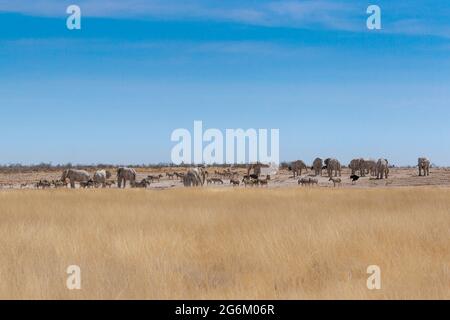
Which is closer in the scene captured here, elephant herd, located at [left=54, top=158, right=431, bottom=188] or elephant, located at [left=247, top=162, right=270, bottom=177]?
elephant herd, located at [left=54, top=158, right=431, bottom=188]

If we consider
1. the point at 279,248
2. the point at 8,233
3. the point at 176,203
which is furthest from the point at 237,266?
the point at 176,203

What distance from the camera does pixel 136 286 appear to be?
7816 millimetres

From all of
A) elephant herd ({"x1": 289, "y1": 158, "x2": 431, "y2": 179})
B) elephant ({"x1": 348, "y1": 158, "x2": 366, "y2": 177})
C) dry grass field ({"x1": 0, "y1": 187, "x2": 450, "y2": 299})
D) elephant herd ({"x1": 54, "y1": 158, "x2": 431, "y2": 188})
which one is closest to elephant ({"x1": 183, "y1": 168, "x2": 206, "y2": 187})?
elephant herd ({"x1": 54, "y1": 158, "x2": 431, "y2": 188})

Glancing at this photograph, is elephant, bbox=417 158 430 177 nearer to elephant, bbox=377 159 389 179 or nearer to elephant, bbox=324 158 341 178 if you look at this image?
elephant, bbox=377 159 389 179

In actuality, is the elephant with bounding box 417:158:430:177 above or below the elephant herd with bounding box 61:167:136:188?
above

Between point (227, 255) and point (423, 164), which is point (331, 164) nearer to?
point (423, 164)

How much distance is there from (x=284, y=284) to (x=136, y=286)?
2.00 m

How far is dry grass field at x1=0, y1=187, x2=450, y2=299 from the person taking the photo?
7.57 metres

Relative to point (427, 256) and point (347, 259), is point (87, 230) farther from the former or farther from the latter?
point (427, 256)

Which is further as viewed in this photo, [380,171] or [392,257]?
[380,171]

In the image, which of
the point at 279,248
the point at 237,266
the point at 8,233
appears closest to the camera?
the point at 237,266

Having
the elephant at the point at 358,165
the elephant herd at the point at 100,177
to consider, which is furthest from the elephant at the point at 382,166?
the elephant herd at the point at 100,177

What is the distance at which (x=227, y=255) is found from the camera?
32.4 feet
